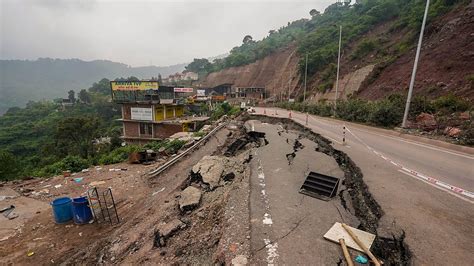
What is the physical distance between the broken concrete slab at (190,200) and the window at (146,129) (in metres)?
26.7

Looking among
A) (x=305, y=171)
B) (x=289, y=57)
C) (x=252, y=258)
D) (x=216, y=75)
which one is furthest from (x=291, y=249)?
(x=216, y=75)

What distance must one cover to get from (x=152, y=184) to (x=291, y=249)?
9358 mm

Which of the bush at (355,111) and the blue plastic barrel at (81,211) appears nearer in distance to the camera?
the blue plastic barrel at (81,211)

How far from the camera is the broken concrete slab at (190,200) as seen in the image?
6.22 m

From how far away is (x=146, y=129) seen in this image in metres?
31.9

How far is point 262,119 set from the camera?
940 inches

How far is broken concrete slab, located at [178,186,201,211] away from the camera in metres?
6.22

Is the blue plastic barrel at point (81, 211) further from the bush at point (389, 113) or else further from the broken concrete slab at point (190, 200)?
the bush at point (389, 113)

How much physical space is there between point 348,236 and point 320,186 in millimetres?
2354

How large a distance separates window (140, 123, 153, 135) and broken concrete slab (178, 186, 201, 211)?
2672 centimetres

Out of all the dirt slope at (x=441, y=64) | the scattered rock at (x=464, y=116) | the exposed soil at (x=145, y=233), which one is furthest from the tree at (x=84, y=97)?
the scattered rock at (x=464, y=116)

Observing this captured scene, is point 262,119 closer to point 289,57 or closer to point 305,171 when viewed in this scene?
point 305,171

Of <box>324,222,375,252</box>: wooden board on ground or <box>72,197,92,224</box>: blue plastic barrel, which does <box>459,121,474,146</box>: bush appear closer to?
<box>324,222,375,252</box>: wooden board on ground

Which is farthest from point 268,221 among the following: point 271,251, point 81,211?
point 81,211
